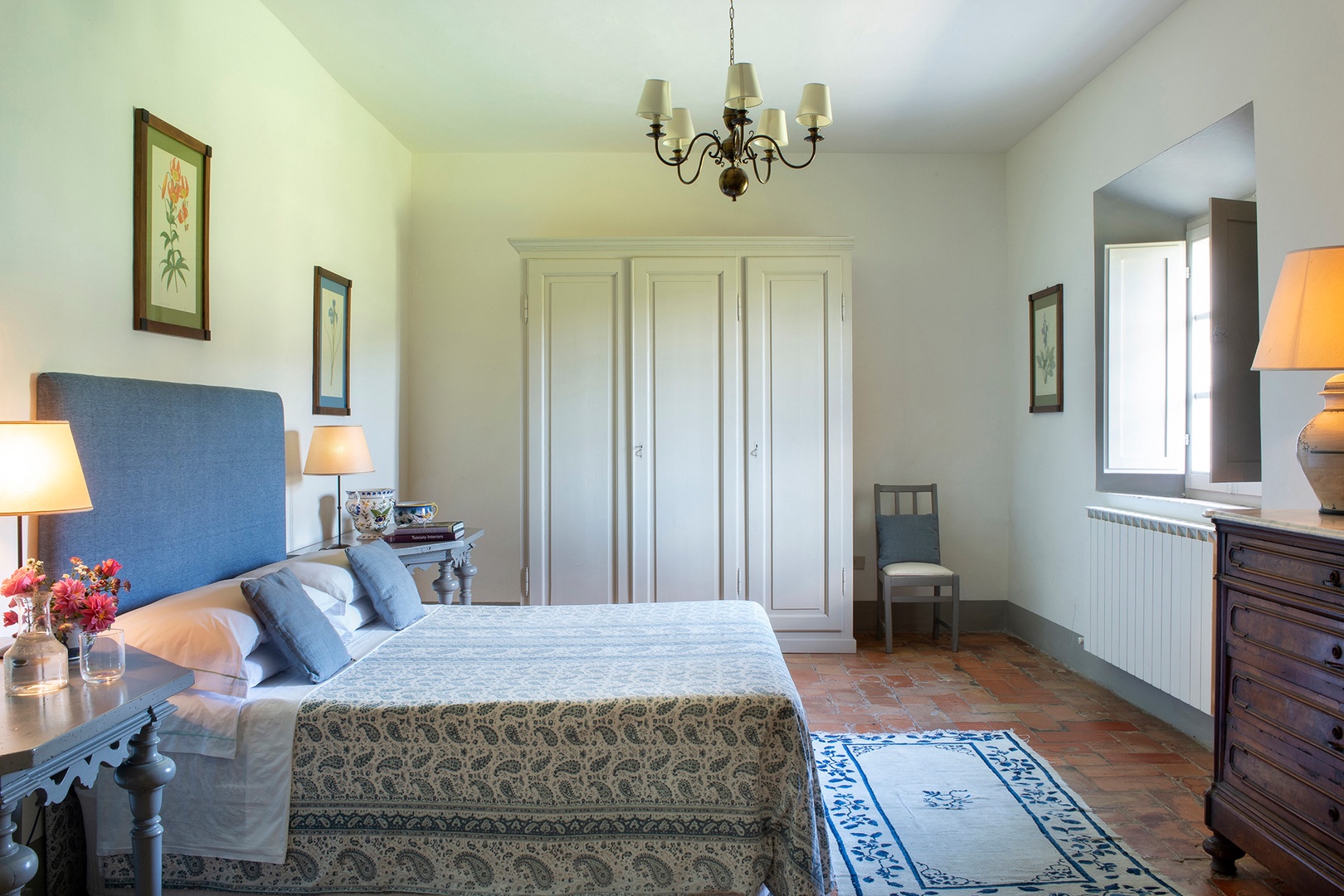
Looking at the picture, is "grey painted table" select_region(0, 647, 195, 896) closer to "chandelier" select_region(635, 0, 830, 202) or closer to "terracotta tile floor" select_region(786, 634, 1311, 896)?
"chandelier" select_region(635, 0, 830, 202)

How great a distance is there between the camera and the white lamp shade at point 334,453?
3.43 meters

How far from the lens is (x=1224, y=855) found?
2.22m

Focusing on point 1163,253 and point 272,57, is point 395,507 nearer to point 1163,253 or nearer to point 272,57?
point 272,57

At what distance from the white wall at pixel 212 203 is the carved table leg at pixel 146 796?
27.6 inches

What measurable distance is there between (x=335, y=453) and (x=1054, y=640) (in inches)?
153

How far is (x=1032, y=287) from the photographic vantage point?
4.65 m

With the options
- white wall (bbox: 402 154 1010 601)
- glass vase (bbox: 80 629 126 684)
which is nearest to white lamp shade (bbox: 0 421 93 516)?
glass vase (bbox: 80 629 126 684)

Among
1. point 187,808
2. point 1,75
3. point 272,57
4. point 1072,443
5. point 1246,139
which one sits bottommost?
point 187,808

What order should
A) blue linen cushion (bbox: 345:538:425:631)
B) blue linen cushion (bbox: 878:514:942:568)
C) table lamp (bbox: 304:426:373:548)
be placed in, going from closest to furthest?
1. blue linen cushion (bbox: 345:538:425:631)
2. table lamp (bbox: 304:426:373:548)
3. blue linen cushion (bbox: 878:514:942:568)

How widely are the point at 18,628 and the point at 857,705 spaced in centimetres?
309

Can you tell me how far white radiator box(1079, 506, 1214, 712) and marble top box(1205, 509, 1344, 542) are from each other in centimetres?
73

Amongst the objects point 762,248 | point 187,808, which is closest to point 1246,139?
point 762,248

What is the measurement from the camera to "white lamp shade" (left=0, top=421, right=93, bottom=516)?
5.24 ft

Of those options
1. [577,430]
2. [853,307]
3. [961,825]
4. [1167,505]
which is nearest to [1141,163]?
[1167,505]
